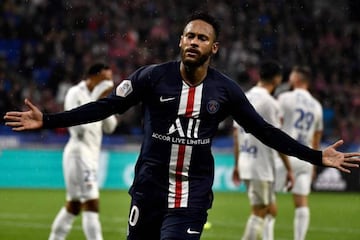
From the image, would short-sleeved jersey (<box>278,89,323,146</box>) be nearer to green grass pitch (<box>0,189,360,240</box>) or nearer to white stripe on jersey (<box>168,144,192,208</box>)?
green grass pitch (<box>0,189,360,240</box>)

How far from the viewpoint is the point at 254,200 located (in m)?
9.98

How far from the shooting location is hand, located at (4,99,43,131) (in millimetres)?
5738

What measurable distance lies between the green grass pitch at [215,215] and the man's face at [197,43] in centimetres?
646

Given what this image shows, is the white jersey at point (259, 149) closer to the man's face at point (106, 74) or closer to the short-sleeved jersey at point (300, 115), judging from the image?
the short-sleeved jersey at point (300, 115)

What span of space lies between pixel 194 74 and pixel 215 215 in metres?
9.79

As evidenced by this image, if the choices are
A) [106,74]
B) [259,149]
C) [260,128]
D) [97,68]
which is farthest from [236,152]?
[260,128]

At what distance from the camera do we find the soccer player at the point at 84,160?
32.6 ft

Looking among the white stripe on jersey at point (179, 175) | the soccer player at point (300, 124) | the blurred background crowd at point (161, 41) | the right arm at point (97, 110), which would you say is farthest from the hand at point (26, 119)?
the blurred background crowd at point (161, 41)

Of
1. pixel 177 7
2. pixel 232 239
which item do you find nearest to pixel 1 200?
pixel 232 239

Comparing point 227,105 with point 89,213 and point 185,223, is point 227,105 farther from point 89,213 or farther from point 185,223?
point 89,213

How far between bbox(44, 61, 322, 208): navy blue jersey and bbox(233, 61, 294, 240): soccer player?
3.68 m

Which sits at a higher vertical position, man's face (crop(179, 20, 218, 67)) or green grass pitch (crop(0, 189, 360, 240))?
man's face (crop(179, 20, 218, 67))

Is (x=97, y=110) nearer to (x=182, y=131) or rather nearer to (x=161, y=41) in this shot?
(x=182, y=131)

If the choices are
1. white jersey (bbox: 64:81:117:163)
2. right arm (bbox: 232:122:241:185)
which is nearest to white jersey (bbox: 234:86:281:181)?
right arm (bbox: 232:122:241:185)
